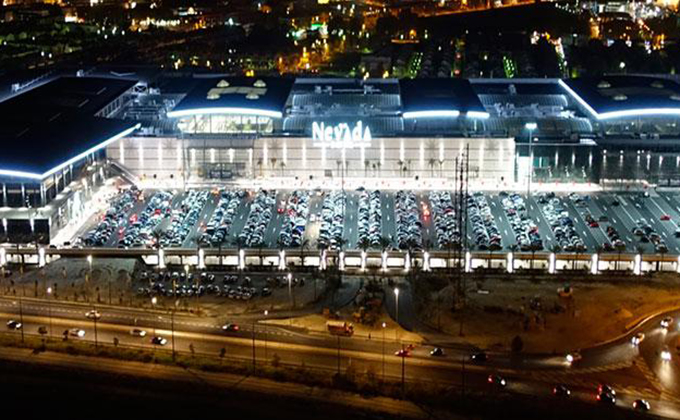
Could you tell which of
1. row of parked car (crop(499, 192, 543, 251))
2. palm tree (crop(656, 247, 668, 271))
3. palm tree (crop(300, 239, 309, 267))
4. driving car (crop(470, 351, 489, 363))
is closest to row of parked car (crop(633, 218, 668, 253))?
palm tree (crop(656, 247, 668, 271))

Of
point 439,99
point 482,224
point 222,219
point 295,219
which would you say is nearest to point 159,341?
point 222,219

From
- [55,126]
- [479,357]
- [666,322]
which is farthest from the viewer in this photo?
[55,126]

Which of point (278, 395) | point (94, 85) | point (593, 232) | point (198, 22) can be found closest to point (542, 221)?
point (593, 232)

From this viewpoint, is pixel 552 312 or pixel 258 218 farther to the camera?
pixel 258 218

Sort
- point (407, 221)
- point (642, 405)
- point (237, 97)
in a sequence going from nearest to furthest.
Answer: point (642, 405), point (407, 221), point (237, 97)

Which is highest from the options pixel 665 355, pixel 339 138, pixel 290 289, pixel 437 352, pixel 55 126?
pixel 55 126

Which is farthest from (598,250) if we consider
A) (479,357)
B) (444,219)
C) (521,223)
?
(479,357)

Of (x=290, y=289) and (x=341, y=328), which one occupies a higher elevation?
(x=290, y=289)

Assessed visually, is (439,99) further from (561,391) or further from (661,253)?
(561,391)
